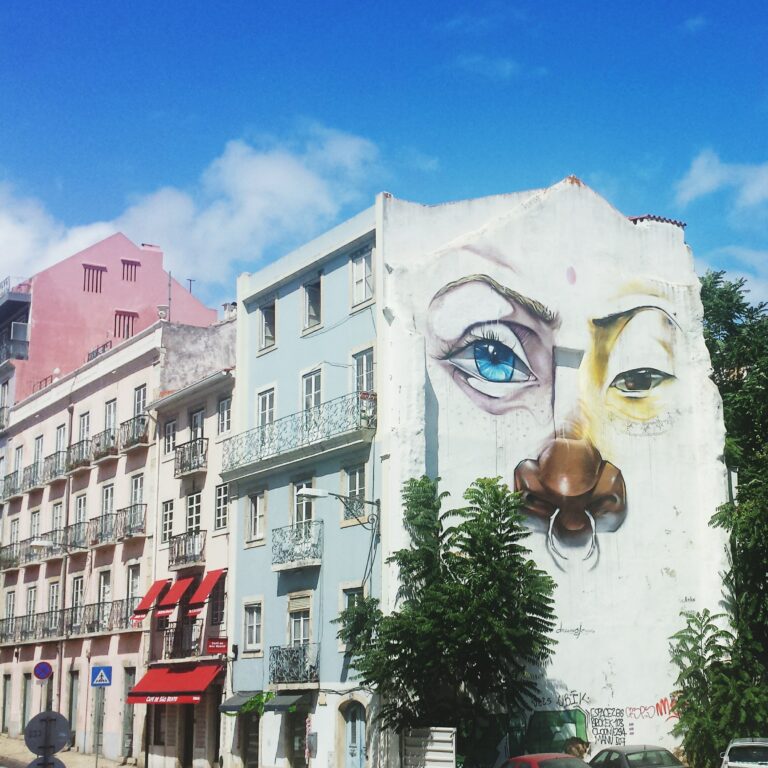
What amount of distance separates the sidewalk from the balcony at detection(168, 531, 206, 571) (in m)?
7.01

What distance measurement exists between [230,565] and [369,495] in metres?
7.27

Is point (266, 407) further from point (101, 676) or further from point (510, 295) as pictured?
point (101, 676)

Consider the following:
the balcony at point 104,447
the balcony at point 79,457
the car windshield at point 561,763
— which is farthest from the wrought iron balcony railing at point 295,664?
the balcony at point 79,457

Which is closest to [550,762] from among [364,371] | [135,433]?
[364,371]

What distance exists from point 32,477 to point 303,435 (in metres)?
21.2

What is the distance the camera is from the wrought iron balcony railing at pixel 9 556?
53.2m

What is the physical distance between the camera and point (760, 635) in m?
35.5

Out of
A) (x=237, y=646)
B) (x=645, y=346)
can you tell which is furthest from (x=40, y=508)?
(x=645, y=346)

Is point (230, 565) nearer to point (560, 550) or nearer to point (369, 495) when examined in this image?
point (369, 495)

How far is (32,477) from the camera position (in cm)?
5275

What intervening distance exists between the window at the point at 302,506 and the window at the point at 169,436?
315 inches

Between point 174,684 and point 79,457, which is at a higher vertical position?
point 79,457

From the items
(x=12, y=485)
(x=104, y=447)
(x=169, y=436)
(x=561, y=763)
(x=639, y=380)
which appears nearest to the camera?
(x=561, y=763)

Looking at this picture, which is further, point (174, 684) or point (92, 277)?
point (92, 277)
